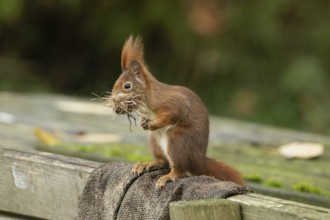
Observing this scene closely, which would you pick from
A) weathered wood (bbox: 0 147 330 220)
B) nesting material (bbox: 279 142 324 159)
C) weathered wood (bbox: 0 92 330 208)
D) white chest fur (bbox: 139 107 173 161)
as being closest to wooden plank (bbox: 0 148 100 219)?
weathered wood (bbox: 0 147 330 220)

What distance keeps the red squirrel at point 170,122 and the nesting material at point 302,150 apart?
149 cm

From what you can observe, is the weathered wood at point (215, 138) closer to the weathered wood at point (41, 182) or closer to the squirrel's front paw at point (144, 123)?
the weathered wood at point (41, 182)

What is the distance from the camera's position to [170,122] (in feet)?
9.78

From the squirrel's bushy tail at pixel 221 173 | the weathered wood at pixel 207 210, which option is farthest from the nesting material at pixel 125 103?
the weathered wood at pixel 207 210

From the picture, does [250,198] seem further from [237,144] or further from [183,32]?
[183,32]

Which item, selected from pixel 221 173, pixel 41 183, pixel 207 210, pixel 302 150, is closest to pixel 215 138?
pixel 302 150

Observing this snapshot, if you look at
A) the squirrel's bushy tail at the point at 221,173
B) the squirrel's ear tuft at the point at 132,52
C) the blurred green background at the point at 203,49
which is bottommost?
the squirrel's bushy tail at the point at 221,173

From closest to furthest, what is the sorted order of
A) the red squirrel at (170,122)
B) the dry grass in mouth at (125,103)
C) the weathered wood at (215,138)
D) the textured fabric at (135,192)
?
1. the textured fabric at (135,192)
2. the red squirrel at (170,122)
3. the dry grass in mouth at (125,103)
4. the weathered wood at (215,138)

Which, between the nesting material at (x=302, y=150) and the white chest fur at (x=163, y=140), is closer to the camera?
the white chest fur at (x=163, y=140)

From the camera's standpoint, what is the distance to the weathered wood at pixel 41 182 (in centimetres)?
312

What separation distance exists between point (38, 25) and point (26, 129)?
4.63m

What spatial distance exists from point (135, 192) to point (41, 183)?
19.4 inches

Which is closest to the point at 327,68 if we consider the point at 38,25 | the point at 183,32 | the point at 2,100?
the point at 183,32

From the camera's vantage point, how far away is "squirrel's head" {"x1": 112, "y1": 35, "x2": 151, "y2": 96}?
3053 millimetres
